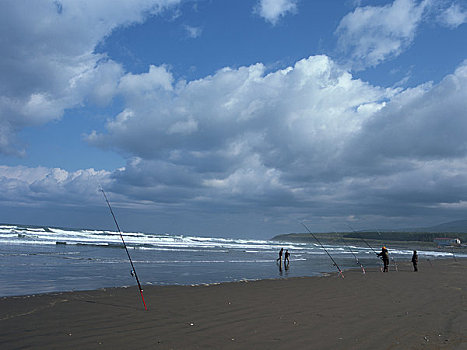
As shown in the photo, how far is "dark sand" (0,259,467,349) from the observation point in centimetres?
634

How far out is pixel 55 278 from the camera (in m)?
15.8

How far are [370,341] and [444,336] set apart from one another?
165cm

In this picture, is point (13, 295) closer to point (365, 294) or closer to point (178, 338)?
point (178, 338)

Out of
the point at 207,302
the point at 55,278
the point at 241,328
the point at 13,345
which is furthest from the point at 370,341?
the point at 55,278

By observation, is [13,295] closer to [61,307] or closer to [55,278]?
[61,307]

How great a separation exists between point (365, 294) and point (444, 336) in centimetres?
603

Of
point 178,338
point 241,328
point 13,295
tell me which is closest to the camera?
point 178,338

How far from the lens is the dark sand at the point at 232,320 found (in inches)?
250

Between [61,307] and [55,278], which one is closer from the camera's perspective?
[61,307]

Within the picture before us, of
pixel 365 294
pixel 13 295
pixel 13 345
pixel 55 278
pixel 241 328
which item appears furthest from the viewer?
pixel 55 278

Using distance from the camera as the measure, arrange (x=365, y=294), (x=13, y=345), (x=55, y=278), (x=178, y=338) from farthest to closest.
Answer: (x=55, y=278) → (x=365, y=294) → (x=178, y=338) → (x=13, y=345)

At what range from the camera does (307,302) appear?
35.3ft

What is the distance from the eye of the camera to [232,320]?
817 centimetres

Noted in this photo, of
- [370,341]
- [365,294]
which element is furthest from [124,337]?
[365,294]
